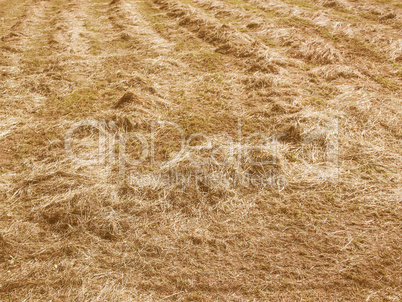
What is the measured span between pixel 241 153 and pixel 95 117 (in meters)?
2.21

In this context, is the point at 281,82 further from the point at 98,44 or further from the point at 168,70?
the point at 98,44

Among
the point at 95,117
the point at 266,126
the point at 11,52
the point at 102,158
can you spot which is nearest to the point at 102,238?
the point at 102,158

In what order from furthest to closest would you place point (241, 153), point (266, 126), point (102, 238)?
1. point (266, 126)
2. point (241, 153)
3. point (102, 238)

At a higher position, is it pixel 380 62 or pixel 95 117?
Answer: pixel 380 62

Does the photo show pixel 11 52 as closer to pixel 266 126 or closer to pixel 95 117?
pixel 95 117

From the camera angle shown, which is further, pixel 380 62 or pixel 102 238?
pixel 380 62

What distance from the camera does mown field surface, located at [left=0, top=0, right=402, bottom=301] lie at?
2.32m

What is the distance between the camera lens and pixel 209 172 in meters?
3.22

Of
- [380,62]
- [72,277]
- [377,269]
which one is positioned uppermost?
[380,62]

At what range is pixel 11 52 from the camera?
668 cm

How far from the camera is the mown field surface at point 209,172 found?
7.61ft

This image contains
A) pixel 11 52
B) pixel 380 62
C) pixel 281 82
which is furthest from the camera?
pixel 11 52

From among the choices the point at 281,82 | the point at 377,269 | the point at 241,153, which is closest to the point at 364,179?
the point at 377,269

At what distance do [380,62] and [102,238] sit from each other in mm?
5565
